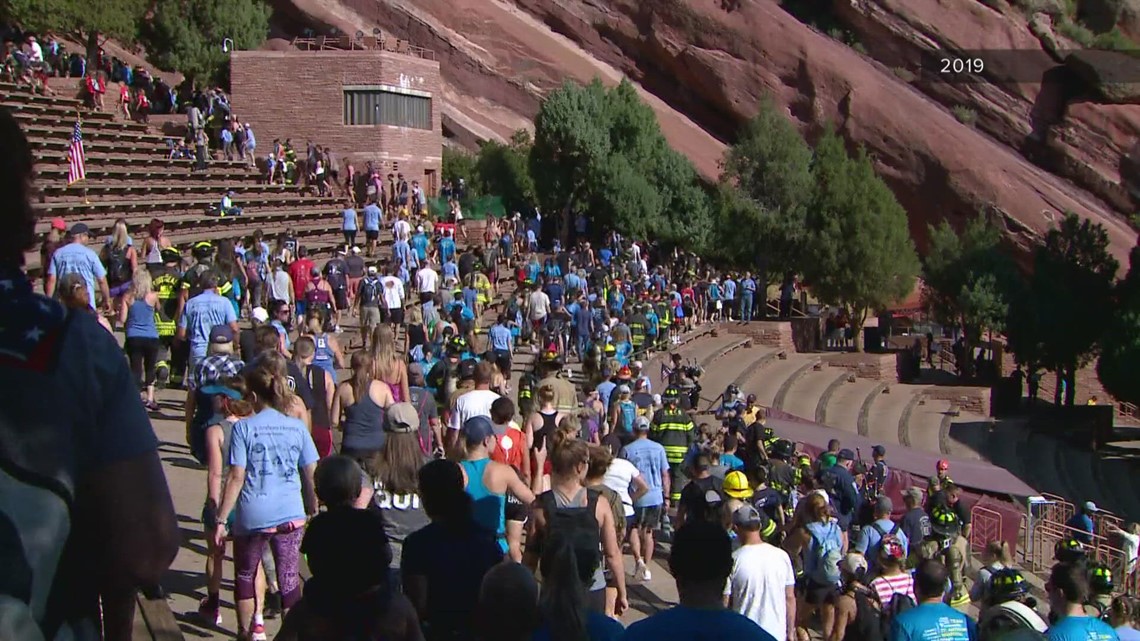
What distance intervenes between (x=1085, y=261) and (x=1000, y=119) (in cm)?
1337

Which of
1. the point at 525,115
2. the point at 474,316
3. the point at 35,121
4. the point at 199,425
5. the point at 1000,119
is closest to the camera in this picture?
the point at 199,425

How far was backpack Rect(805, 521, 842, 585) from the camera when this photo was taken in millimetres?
9117

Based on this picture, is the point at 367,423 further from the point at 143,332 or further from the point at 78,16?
the point at 78,16

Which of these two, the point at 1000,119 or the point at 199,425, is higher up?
the point at 1000,119

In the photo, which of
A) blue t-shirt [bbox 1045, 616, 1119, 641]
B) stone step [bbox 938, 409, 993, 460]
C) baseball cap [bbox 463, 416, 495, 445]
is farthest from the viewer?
stone step [bbox 938, 409, 993, 460]

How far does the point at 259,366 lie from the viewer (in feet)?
22.7

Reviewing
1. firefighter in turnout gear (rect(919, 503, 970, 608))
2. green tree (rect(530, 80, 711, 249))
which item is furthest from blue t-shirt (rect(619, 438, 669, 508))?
green tree (rect(530, 80, 711, 249))

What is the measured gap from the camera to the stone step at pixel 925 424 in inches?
1238

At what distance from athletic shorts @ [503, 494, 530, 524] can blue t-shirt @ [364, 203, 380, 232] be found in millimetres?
23240

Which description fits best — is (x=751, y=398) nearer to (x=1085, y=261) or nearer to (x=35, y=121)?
(x=35, y=121)

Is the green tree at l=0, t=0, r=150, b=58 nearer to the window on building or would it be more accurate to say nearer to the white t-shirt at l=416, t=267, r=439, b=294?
the window on building

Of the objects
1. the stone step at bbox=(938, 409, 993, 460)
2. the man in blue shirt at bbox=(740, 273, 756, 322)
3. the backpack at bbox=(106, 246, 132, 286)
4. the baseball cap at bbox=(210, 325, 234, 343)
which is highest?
the backpack at bbox=(106, 246, 132, 286)

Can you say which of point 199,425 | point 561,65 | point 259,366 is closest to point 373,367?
point 199,425

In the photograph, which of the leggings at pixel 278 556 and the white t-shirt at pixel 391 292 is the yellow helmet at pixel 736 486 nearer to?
the leggings at pixel 278 556
